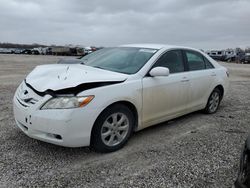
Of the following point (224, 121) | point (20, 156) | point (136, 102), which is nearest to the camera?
point (20, 156)

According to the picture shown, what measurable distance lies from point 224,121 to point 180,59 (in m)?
1.61

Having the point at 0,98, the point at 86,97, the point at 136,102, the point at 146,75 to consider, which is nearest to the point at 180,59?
the point at 146,75

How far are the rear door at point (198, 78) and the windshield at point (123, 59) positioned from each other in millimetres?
935

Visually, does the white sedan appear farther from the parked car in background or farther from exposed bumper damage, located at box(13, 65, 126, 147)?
the parked car in background

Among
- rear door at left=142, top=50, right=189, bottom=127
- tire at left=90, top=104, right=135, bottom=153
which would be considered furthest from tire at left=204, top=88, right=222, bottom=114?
tire at left=90, top=104, right=135, bottom=153

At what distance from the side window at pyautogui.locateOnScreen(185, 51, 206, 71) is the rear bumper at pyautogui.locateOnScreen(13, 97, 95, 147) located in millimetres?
2346

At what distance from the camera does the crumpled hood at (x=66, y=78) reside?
281cm

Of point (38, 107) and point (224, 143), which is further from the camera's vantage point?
point (224, 143)

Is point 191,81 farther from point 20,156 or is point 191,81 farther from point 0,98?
point 0,98

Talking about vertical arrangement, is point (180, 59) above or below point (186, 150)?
above

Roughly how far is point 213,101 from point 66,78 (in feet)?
11.1

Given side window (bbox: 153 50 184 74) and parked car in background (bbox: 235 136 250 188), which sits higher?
side window (bbox: 153 50 184 74)

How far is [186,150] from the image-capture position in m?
3.29

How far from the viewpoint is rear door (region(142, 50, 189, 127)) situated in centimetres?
340
